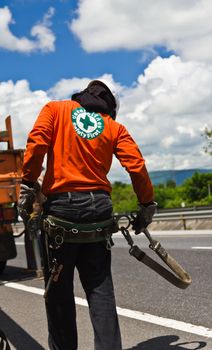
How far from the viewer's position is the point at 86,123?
11.8 ft

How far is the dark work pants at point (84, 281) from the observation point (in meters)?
3.54

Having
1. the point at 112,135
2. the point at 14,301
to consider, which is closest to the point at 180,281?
the point at 112,135

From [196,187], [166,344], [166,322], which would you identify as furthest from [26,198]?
[196,187]

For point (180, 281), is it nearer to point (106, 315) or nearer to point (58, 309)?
point (106, 315)

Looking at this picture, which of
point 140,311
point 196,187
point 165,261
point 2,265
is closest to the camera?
point 165,261

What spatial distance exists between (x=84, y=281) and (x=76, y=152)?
0.89 meters

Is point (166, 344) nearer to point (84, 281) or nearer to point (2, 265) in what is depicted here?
point (84, 281)

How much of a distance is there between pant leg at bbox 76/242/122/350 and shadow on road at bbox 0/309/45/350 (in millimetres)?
1233

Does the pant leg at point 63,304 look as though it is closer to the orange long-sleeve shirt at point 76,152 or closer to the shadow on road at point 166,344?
the orange long-sleeve shirt at point 76,152

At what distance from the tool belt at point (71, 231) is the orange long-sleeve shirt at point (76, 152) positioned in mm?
212

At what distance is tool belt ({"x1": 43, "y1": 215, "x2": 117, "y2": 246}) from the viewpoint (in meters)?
3.53

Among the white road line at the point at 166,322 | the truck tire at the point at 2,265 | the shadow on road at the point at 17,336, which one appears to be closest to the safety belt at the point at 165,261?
the white road line at the point at 166,322

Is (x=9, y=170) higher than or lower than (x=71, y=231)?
higher

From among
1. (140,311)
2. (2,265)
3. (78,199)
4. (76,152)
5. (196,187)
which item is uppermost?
(76,152)
